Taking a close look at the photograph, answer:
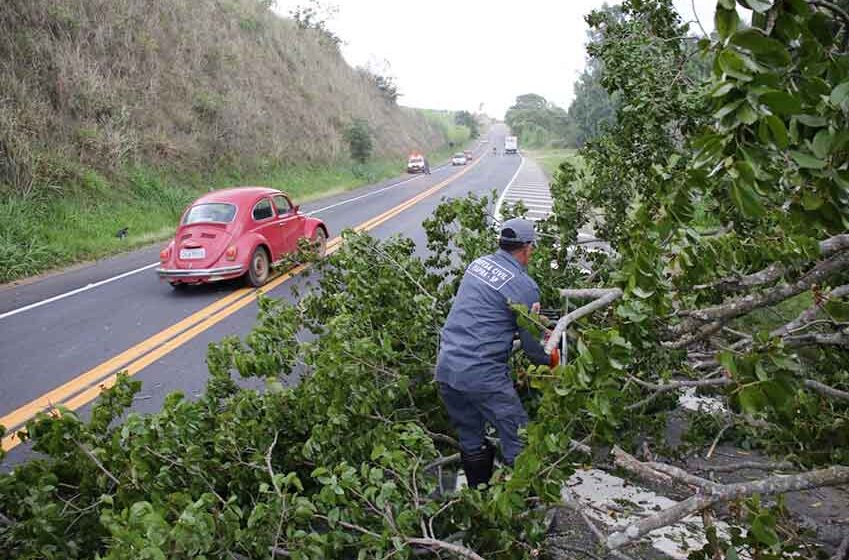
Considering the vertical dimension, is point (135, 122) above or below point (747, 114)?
below

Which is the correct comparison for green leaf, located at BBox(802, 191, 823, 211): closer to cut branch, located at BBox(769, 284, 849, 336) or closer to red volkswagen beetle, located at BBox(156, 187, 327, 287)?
cut branch, located at BBox(769, 284, 849, 336)

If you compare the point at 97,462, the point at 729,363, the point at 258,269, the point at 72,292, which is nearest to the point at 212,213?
the point at 258,269

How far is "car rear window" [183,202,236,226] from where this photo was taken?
424 inches

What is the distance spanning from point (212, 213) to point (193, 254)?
3.31 feet

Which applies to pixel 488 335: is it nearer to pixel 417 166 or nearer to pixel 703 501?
pixel 703 501

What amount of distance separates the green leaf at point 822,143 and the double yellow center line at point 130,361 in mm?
3662

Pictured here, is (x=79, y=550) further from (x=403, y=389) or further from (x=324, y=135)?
(x=324, y=135)

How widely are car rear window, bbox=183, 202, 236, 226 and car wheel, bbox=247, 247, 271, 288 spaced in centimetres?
72

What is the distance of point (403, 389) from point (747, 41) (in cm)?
289

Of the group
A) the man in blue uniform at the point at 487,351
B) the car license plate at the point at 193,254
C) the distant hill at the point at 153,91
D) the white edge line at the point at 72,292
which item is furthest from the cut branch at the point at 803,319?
the distant hill at the point at 153,91

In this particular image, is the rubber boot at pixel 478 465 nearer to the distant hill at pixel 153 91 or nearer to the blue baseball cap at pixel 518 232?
the blue baseball cap at pixel 518 232

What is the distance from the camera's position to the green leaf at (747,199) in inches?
56.9

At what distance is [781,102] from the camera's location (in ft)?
4.66

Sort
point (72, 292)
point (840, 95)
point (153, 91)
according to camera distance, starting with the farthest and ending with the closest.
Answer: point (153, 91) → point (72, 292) → point (840, 95)
